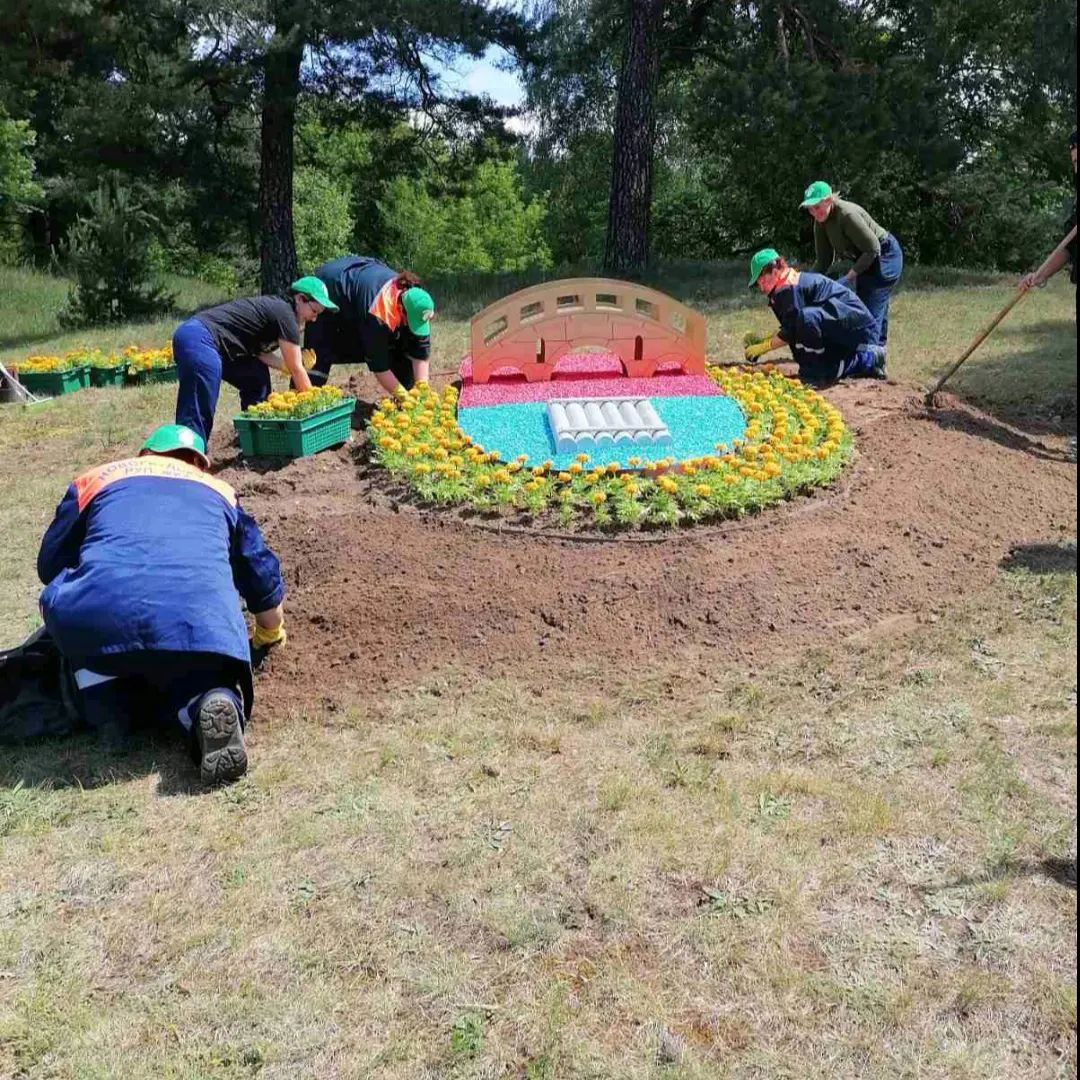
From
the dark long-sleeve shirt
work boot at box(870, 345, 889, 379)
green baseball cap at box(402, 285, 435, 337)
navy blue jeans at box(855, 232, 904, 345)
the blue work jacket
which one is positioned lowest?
the blue work jacket

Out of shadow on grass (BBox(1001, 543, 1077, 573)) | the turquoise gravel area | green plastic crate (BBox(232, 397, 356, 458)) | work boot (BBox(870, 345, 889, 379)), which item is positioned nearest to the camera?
shadow on grass (BBox(1001, 543, 1077, 573))

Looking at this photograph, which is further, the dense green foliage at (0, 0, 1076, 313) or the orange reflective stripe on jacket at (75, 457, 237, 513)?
the dense green foliage at (0, 0, 1076, 313)

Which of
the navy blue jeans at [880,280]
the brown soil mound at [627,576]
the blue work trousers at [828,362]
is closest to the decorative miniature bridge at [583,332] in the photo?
the blue work trousers at [828,362]

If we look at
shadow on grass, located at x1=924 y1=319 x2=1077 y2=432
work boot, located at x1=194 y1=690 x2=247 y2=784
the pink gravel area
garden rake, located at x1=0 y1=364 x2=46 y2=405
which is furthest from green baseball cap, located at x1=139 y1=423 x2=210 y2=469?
garden rake, located at x1=0 y1=364 x2=46 y2=405

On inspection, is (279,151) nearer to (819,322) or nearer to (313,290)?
(313,290)

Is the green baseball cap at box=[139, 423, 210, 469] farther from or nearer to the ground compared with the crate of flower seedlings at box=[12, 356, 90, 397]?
farther from the ground

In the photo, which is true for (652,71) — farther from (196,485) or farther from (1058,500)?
(196,485)

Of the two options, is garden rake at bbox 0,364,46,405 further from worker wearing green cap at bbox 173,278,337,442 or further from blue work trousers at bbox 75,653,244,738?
blue work trousers at bbox 75,653,244,738

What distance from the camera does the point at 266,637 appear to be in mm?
4777

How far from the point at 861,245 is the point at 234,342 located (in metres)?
5.16

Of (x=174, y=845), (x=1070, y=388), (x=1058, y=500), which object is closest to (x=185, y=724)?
(x=174, y=845)

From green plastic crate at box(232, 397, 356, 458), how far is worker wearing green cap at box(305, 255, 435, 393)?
742 mm

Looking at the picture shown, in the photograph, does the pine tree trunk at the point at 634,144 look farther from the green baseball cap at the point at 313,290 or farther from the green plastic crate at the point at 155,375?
the green baseball cap at the point at 313,290

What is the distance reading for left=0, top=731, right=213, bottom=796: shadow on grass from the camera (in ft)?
12.8
